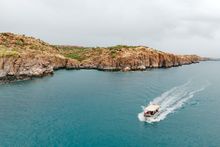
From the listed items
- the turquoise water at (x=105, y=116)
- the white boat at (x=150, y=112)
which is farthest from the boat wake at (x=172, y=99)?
the white boat at (x=150, y=112)

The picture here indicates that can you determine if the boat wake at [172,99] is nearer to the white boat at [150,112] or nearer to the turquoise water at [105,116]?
the turquoise water at [105,116]

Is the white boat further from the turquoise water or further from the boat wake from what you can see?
the turquoise water

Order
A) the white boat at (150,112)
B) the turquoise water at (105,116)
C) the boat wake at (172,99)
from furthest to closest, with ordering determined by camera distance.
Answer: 1. the boat wake at (172,99)
2. the white boat at (150,112)
3. the turquoise water at (105,116)

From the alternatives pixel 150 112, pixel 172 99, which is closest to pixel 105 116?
pixel 150 112

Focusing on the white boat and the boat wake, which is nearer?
the white boat

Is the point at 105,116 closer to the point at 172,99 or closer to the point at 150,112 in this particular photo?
the point at 150,112

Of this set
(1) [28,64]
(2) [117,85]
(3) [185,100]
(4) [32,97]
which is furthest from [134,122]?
(1) [28,64]

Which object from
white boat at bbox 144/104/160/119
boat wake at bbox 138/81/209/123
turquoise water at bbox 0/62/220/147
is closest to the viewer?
turquoise water at bbox 0/62/220/147

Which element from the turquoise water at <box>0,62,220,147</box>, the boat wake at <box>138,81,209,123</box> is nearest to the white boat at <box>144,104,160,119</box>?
the boat wake at <box>138,81,209,123</box>

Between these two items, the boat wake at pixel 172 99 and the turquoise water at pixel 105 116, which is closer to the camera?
the turquoise water at pixel 105 116
